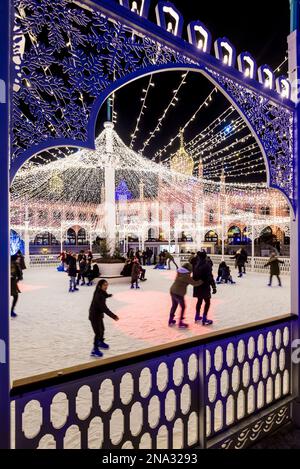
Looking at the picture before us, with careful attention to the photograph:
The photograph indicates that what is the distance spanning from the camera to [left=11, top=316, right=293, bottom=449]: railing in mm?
1811

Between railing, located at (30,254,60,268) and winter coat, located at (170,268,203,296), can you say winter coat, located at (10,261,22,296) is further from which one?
railing, located at (30,254,60,268)

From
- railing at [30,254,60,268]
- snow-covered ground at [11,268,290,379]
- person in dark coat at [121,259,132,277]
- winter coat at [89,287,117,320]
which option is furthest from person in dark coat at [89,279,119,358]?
railing at [30,254,60,268]

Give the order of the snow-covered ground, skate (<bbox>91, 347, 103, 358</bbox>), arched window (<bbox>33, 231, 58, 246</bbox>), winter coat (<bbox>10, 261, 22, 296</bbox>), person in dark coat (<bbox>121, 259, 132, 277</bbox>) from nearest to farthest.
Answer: skate (<bbox>91, 347, 103, 358</bbox>) < the snow-covered ground < winter coat (<bbox>10, 261, 22, 296</bbox>) < person in dark coat (<bbox>121, 259, 132, 277</bbox>) < arched window (<bbox>33, 231, 58, 246</bbox>)

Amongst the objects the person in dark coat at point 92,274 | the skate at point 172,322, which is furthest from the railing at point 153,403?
the person in dark coat at point 92,274

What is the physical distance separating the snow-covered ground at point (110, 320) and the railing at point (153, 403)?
1.21m

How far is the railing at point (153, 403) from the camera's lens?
181cm

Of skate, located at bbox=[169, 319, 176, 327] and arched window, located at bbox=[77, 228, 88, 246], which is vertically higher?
arched window, located at bbox=[77, 228, 88, 246]

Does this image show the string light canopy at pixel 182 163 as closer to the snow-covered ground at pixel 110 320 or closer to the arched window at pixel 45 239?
the arched window at pixel 45 239

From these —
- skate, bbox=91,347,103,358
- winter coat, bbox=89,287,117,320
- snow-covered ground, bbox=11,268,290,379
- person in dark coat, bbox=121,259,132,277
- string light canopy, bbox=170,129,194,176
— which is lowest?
snow-covered ground, bbox=11,268,290,379

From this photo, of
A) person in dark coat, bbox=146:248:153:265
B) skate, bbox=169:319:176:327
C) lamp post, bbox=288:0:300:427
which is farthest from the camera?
person in dark coat, bbox=146:248:153:265

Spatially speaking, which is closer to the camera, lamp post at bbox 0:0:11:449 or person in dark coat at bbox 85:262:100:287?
lamp post at bbox 0:0:11:449
